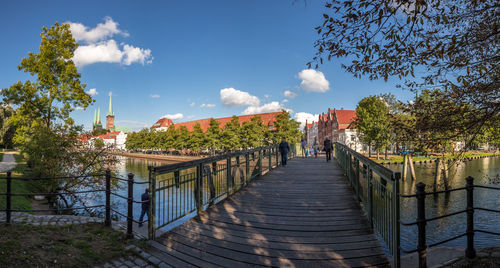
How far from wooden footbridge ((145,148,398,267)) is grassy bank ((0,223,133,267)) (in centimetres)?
75

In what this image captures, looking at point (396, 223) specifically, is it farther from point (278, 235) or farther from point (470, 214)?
point (278, 235)

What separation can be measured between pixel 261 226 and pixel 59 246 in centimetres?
330

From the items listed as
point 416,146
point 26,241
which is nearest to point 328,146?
point 416,146

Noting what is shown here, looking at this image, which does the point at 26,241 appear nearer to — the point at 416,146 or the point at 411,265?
the point at 411,265

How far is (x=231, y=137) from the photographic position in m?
52.4

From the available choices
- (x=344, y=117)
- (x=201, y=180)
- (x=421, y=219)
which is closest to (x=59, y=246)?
(x=201, y=180)

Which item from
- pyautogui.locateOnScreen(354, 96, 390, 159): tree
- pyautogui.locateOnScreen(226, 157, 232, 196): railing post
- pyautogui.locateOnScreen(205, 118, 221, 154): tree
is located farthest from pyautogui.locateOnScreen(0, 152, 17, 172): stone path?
pyautogui.locateOnScreen(354, 96, 390, 159): tree

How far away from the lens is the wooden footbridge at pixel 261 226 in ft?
13.1

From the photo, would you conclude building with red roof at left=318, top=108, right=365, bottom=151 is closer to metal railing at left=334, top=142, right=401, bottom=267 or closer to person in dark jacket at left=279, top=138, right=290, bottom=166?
person in dark jacket at left=279, top=138, right=290, bottom=166

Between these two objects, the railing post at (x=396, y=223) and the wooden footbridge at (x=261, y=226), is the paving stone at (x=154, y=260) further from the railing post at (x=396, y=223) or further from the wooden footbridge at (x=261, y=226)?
the railing post at (x=396, y=223)

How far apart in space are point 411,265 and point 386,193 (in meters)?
1.15

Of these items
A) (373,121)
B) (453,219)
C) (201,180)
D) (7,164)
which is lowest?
(453,219)

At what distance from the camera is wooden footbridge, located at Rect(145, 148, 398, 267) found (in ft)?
13.1

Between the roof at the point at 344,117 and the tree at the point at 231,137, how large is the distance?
1243 inches
